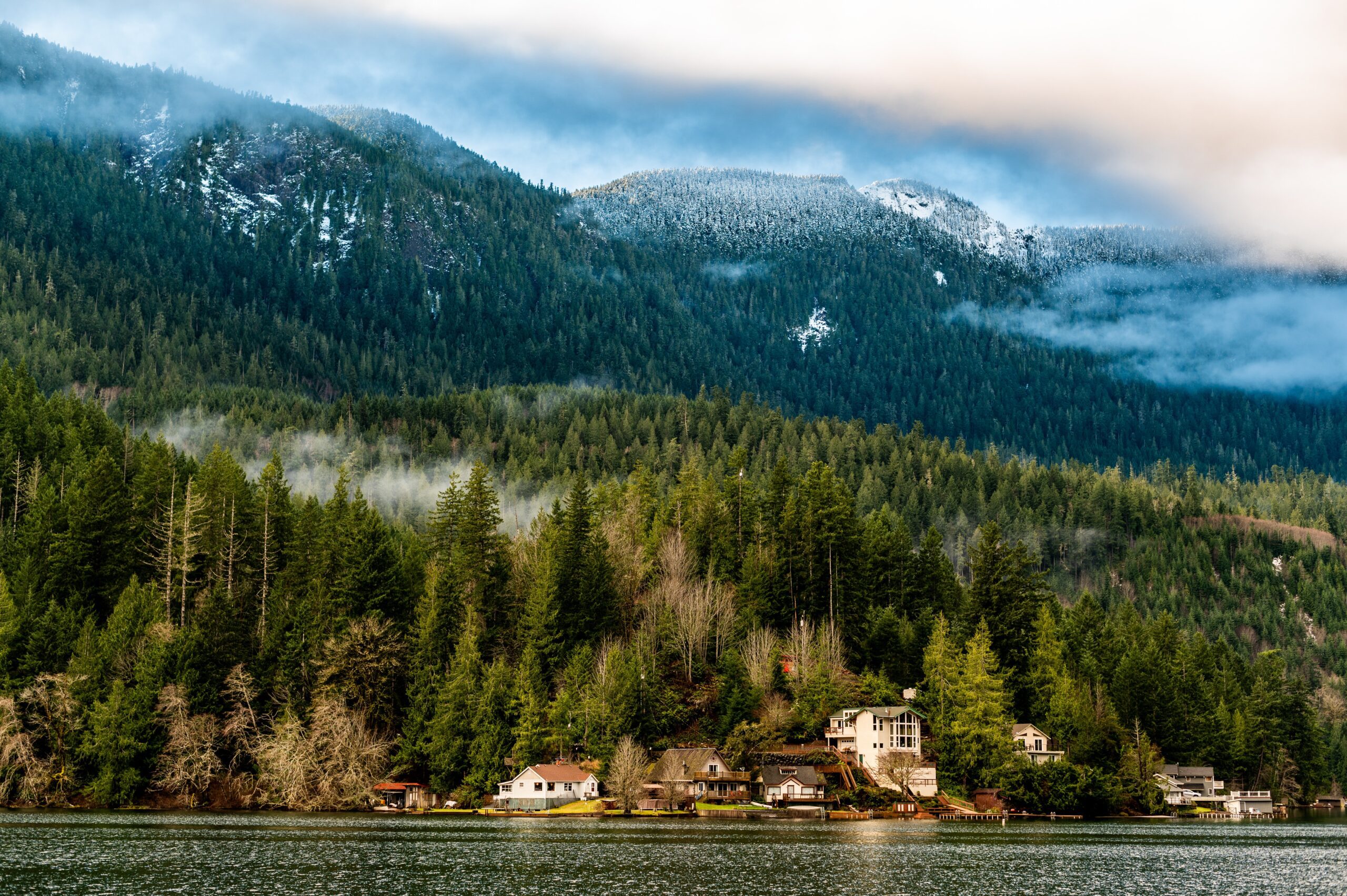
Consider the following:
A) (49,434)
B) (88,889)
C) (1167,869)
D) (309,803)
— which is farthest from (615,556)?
(88,889)

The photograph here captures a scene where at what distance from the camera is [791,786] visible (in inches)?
4729

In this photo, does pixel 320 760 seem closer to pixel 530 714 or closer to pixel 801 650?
pixel 530 714

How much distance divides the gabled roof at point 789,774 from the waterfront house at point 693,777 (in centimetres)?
187

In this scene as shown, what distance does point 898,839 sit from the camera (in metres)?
92.4

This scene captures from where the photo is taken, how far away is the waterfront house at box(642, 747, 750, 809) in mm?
118125

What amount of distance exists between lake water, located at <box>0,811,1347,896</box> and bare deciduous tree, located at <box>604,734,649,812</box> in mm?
5034

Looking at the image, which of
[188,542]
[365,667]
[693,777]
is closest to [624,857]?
[693,777]

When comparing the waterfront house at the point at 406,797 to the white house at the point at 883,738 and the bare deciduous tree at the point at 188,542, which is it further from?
the white house at the point at 883,738

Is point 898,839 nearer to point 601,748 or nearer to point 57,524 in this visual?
point 601,748

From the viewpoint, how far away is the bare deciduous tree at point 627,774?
115m

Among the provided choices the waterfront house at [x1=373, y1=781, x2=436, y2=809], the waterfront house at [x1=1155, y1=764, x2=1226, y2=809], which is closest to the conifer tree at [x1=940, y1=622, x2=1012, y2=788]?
the waterfront house at [x1=1155, y1=764, x2=1226, y2=809]

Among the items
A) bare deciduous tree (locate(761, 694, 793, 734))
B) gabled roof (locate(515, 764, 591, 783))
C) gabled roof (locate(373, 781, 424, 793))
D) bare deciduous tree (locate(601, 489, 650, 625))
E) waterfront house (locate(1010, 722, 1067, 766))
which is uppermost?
bare deciduous tree (locate(601, 489, 650, 625))

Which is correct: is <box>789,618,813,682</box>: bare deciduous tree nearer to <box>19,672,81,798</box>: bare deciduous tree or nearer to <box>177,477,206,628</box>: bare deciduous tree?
<box>177,477,206,628</box>: bare deciduous tree

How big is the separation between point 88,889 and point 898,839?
177 feet
